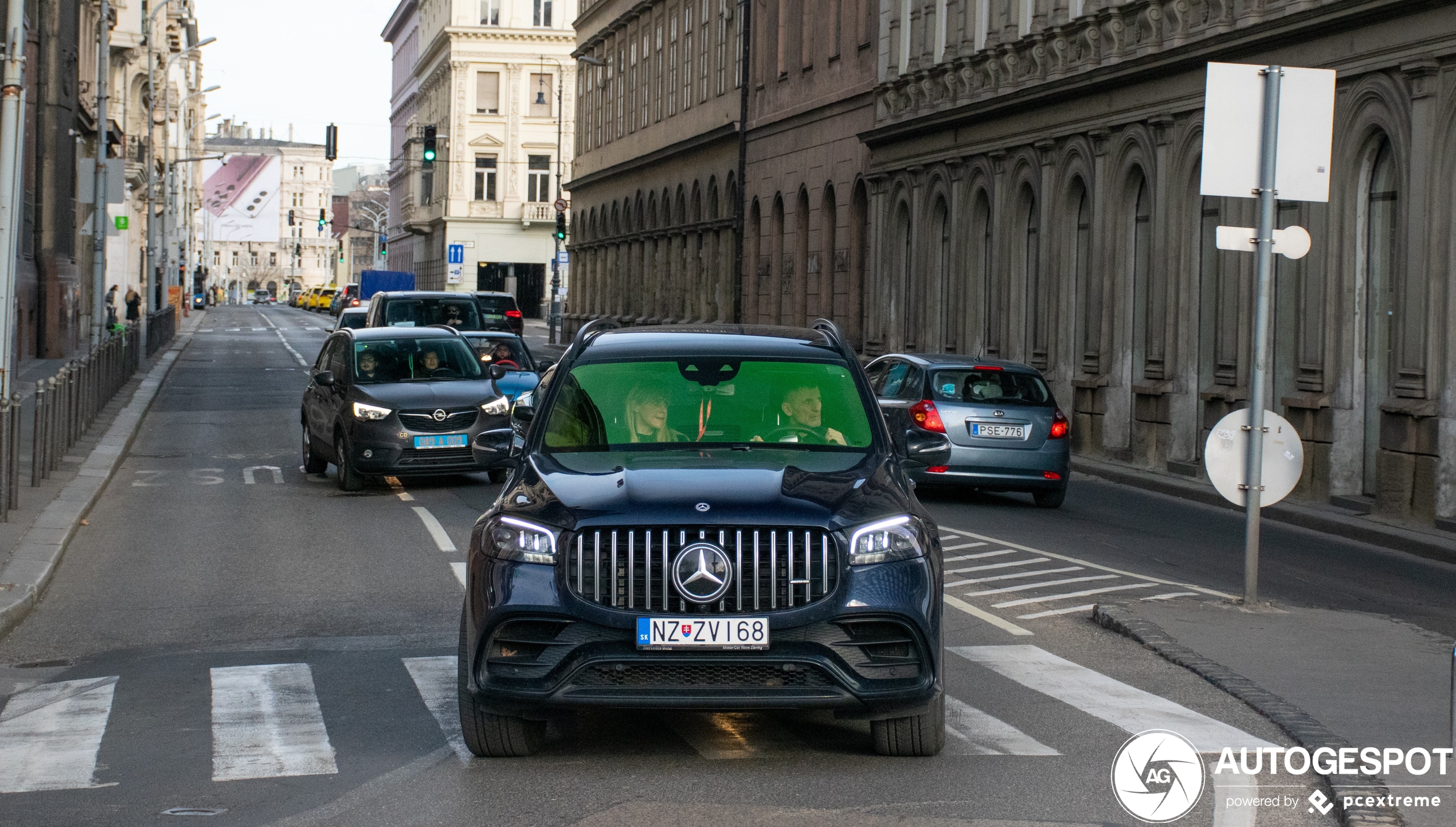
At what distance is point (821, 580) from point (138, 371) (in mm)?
38236

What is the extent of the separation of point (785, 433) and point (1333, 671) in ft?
10.4

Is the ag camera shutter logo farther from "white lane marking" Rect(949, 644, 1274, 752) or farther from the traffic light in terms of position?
the traffic light

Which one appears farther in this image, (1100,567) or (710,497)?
(1100,567)

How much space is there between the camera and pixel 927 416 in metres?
18.6

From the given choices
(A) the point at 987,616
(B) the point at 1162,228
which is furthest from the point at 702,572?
(B) the point at 1162,228

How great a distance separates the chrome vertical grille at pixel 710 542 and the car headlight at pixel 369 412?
12.5m

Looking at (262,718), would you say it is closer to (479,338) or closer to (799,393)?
(799,393)

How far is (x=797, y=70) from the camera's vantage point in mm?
45969

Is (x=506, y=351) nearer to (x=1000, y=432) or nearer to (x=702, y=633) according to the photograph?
(x=1000, y=432)

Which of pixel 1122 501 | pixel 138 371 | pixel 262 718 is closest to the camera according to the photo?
pixel 262 718

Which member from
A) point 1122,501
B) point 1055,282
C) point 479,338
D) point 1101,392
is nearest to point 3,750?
point 1122,501

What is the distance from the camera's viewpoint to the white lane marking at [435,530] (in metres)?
14.5

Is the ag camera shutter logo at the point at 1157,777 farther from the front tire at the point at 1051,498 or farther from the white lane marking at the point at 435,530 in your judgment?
the front tire at the point at 1051,498

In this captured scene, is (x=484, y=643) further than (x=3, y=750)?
No
